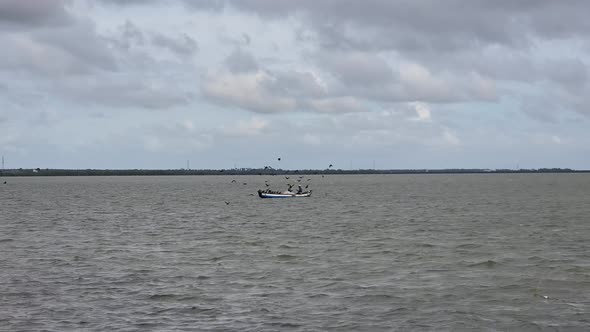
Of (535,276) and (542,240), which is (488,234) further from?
(535,276)

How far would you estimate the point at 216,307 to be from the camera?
23953 millimetres

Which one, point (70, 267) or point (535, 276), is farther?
point (70, 267)

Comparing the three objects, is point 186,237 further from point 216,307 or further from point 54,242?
point 216,307

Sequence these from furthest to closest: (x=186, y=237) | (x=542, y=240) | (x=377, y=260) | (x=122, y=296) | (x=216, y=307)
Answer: (x=186, y=237), (x=542, y=240), (x=377, y=260), (x=122, y=296), (x=216, y=307)

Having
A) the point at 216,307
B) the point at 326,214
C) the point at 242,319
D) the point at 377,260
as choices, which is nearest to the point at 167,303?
the point at 216,307

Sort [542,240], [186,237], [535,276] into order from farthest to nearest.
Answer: [186,237] < [542,240] < [535,276]

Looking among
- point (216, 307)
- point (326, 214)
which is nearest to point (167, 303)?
point (216, 307)

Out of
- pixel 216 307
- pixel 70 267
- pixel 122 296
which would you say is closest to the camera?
pixel 216 307

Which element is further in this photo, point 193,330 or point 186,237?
point 186,237

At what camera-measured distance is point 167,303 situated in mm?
24578

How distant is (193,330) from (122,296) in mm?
6010

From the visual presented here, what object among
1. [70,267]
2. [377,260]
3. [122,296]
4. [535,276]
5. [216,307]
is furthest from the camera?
[377,260]

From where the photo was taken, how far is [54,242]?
148 ft

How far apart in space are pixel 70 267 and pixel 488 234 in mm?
29934
